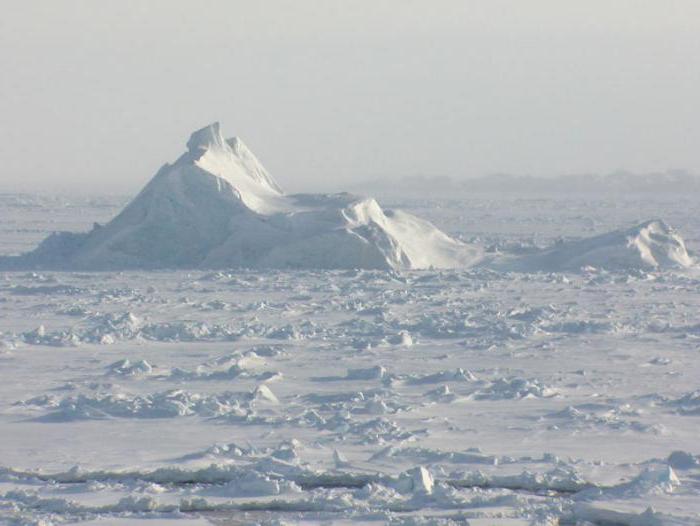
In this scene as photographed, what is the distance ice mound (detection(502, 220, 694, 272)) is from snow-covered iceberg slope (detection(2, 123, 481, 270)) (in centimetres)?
141

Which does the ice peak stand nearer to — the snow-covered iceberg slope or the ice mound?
the snow-covered iceberg slope

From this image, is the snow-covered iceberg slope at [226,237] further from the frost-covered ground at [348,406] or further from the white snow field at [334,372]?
the frost-covered ground at [348,406]

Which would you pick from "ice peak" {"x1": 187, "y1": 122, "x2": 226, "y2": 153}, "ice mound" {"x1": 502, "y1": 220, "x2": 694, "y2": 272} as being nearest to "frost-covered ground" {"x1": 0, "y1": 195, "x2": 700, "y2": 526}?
"ice mound" {"x1": 502, "y1": 220, "x2": 694, "y2": 272}

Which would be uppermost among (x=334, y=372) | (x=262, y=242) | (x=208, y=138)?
(x=208, y=138)

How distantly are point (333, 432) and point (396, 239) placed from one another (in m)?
13.1

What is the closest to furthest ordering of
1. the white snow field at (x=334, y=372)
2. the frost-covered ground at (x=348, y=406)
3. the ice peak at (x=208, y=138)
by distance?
the frost-covered ground at (x=348, y=406), the white snow field at (x=334, y=372), the ice peak at (x=208, y=138)

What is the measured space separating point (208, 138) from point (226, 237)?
2913mm

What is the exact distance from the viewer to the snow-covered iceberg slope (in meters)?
20.1

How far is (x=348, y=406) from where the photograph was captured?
28.1 ft

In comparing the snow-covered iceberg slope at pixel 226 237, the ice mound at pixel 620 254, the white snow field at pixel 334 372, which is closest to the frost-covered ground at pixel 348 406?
the white snow field at pixel 334 372

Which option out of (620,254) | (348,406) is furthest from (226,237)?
(348,406)

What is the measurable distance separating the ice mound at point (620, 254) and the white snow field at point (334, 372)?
56 mm

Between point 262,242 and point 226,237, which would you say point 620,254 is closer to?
point 262,242

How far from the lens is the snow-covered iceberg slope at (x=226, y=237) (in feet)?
66.0
